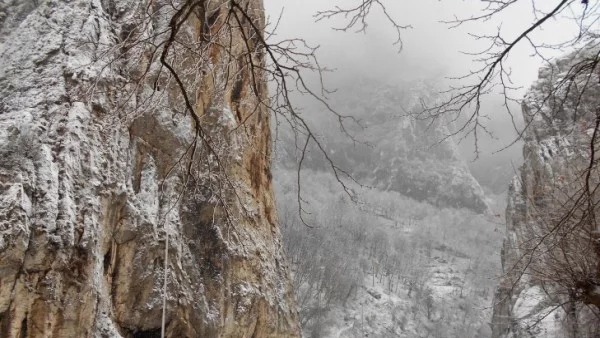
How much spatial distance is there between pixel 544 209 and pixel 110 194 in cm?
957

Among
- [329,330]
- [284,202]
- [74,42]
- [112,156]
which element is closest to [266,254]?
[112,156]

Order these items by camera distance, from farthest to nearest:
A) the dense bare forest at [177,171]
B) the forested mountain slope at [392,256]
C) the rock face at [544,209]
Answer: the forested mountain slope at [392,256] < the rock face at [544,209] < the dense bare forest at [177,171]

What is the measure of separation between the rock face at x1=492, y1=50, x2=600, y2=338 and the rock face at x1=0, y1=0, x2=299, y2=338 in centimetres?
506

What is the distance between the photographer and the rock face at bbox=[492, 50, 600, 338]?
836 centimetres

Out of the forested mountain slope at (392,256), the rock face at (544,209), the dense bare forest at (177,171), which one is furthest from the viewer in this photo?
the forested mountain slope at (392,256)

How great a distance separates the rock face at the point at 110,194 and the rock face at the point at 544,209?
506cm

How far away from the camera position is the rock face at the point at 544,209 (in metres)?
8.36

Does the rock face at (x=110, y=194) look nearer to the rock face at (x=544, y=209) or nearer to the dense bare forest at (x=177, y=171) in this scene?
the dense bare forest at (x=177, y=171)

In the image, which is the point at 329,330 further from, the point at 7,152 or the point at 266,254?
the point at 7,152

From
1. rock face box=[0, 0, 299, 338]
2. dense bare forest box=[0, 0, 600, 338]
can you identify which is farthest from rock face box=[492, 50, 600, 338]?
rock face box=[0, 0, 299, 338]

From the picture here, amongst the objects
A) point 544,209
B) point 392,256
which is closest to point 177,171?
point 544,209

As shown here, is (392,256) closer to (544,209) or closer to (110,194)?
(544,209)

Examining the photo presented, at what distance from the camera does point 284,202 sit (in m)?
88.8

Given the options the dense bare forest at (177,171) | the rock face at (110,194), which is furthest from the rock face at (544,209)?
the rock face at (110,194)
